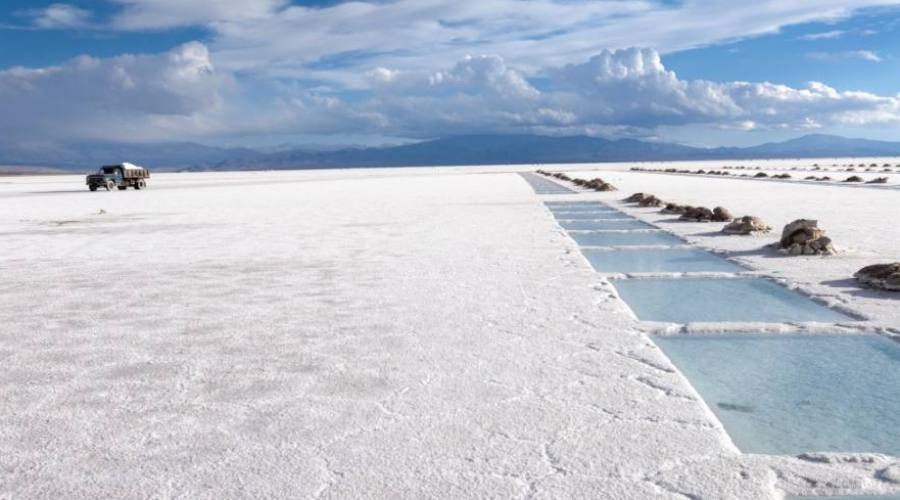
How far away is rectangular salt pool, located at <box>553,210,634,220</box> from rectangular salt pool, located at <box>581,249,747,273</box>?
6.40 metres

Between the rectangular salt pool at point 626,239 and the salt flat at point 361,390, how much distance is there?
99.7 inches

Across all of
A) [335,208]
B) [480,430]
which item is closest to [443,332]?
[480,430]

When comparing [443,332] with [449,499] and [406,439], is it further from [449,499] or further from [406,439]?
[449,499]

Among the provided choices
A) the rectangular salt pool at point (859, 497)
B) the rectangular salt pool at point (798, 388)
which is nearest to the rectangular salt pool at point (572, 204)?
the rectangular salt pool at point (798, 388)

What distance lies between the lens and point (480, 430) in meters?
3.53

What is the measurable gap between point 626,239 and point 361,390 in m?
8.91

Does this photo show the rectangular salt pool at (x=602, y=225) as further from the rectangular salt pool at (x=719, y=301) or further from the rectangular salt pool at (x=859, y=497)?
the rectangular salt pool at (x=859, y=497)

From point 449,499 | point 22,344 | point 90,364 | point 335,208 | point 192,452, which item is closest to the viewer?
point 449,499

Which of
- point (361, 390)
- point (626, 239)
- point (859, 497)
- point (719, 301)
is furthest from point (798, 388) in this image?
point (626, 239)

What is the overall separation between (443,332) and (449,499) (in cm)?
283

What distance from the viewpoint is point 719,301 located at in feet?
22.4

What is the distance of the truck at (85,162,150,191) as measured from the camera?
A: 40.0 m

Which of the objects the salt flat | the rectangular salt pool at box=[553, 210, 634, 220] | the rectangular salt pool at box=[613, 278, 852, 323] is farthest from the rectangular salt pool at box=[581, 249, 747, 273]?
the rectangular salt pool at box=[553, 210, 634, 220]

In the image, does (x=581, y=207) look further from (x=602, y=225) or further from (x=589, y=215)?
(x=602, y=225)
